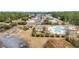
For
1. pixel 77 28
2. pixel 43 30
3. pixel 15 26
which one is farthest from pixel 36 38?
pixel 77 28

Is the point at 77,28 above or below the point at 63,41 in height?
above

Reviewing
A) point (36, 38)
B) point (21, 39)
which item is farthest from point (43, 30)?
point (21, 39)
